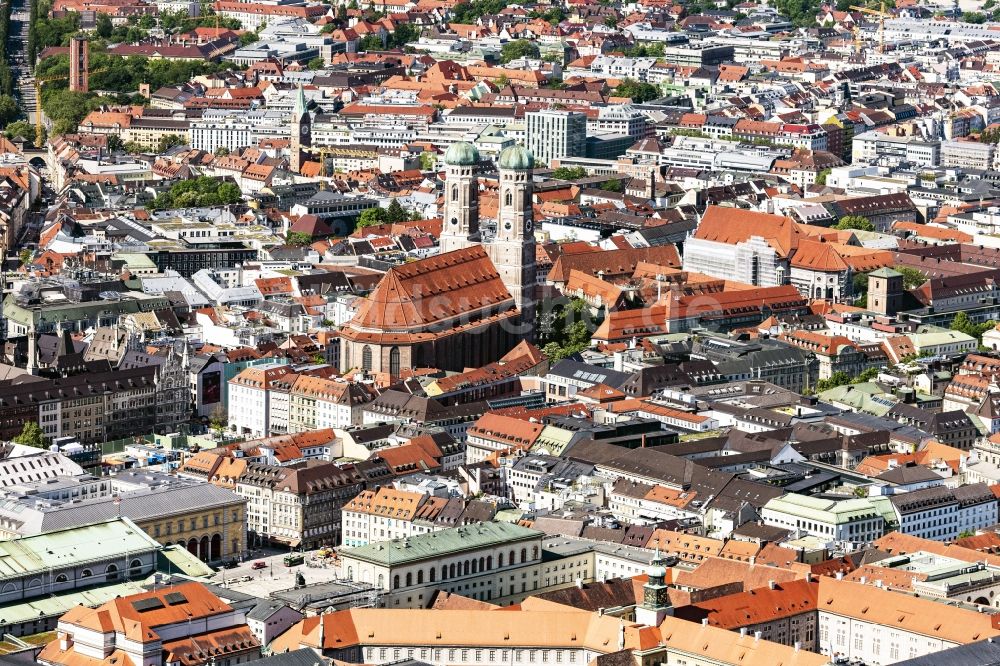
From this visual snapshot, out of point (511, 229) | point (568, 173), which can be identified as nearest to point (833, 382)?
point (511, 229)

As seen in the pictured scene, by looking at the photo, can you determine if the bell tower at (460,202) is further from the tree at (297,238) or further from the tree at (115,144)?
the tree at (115,144)

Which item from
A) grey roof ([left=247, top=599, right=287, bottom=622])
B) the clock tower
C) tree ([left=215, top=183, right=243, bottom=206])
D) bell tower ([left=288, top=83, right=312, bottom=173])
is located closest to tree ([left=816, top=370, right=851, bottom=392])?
the clock tower

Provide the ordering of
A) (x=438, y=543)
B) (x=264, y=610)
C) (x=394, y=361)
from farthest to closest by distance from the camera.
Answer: (x=394, y=361), (x=438, y=543), (x=264, y=610)

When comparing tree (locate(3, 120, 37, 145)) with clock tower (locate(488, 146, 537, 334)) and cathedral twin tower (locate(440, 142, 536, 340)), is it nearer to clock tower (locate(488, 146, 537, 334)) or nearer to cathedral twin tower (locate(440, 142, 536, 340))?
cathedral twin tower (locate(440, 142, 536, 340))

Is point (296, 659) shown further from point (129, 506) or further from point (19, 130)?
point (19, 130)

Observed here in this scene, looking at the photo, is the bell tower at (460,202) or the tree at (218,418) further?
the bell tower at (460,202)

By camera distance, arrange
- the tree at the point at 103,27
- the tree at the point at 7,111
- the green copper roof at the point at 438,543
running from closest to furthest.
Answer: the green copper roof at the point at 438,543 → the tree at the point at 7,111 → the tree at the point at 103,27

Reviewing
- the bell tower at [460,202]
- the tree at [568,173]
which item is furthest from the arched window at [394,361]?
the tree at [568,173]
